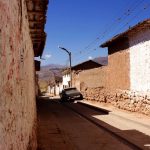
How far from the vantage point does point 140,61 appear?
20.5 m

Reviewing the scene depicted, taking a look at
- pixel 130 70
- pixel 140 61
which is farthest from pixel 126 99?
pixel 140 61

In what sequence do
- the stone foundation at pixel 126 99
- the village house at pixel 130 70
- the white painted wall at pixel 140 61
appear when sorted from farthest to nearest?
the white painted wall at pixel 140 61, the village house at pixel 130 70, the stone foundation at pixel 126 99

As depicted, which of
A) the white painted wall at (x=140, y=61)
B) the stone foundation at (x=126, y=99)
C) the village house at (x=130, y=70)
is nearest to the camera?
the stone foundation at (x=126, y=99)

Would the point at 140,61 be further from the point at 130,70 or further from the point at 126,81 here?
the point at 126,81

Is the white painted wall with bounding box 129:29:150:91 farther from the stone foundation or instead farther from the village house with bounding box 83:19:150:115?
the stone foundation

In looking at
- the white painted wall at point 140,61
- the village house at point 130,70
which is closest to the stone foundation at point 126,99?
the village house at point 130,70

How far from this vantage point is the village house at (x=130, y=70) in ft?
63.5

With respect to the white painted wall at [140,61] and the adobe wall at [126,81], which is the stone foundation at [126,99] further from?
the white painted wall at [140,61]

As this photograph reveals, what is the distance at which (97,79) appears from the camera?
3381 cm

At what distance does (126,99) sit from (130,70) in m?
1.72

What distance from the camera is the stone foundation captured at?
18.3 metres

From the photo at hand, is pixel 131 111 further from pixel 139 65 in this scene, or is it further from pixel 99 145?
pixel 99 145

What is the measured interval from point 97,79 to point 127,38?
11066mm

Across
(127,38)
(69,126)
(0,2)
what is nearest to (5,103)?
(0,2)
